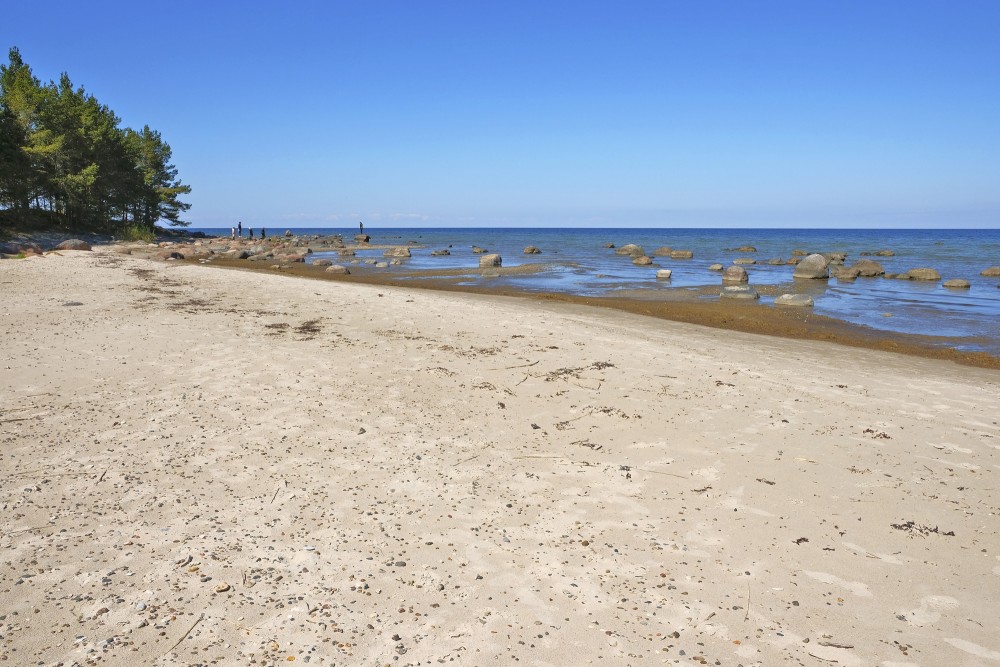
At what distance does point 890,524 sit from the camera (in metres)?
4.59

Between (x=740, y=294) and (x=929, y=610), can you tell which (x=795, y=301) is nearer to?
(x=740, y=294)

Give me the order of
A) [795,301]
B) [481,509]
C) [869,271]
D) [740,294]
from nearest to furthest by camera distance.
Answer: [481,509]
[795,301]
[740,294]
[869,271]

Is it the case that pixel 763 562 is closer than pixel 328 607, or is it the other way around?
pixel 328 607

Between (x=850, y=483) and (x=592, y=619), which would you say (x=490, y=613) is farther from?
(x=850, y=483)

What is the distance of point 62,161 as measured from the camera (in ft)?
127

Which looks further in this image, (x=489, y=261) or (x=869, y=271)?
(x=489, y=261)

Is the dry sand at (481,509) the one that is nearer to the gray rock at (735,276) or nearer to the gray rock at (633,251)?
the gray rock at (735,276)

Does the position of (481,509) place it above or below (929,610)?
above

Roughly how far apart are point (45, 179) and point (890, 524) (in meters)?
46.9

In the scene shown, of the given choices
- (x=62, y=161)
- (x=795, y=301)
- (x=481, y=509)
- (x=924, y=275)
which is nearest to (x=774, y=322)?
(x=795, y=301)

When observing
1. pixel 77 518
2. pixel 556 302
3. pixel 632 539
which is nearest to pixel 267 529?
pixel 77 518

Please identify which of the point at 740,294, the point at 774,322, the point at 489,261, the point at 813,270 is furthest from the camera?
the point at 489,261

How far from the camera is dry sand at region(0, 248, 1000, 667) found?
3.27 m

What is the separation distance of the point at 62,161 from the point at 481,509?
152 ft
